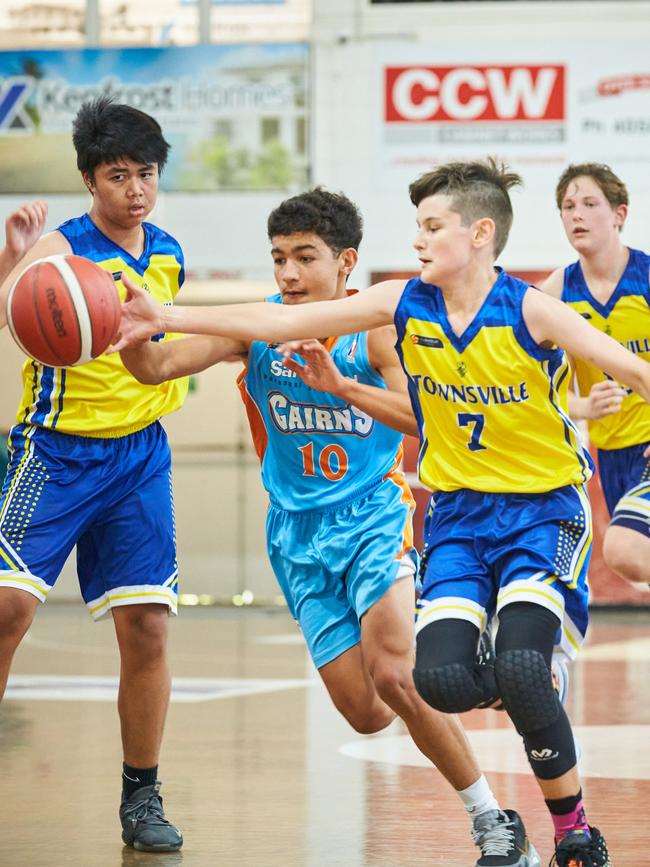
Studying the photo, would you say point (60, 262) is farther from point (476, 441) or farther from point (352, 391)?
point (476, 441)

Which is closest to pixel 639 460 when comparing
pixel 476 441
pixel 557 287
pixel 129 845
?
pixel 557 287

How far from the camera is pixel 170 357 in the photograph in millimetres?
4129

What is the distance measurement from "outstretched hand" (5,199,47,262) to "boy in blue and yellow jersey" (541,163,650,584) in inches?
79.8

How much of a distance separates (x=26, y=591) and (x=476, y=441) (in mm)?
1363

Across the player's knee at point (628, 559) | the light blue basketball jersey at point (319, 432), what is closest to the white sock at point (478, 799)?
the light blue basketball jersey at point (319, 432)

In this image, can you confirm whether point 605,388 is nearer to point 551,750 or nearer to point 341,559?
point 341,559

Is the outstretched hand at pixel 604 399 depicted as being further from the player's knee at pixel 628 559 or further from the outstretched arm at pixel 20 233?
the outstretched arm at pixel 20 233

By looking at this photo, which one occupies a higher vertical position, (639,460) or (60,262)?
(60,262)

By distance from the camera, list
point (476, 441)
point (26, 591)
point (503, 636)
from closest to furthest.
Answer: point (503, 636), point (476, 441), point (26, 591)

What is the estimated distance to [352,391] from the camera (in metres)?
4.03

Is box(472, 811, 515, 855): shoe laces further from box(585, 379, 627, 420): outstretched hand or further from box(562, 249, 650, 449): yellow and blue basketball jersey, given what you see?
box(562, 249, 650, 449): yellow and blue basketball jersey

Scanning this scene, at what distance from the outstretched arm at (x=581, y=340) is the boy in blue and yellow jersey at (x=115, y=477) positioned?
1.27m

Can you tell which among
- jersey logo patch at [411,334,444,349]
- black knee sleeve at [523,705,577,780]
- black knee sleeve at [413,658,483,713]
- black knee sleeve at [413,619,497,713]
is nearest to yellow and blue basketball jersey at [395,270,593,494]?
jersey logo patch at [411,334,444,349]

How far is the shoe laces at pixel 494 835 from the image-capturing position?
12.8ft
